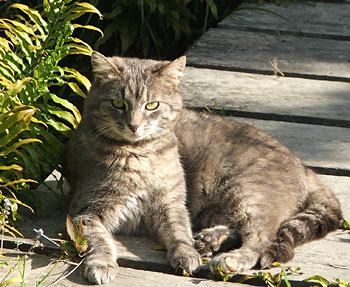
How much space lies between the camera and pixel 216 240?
3.46 metres

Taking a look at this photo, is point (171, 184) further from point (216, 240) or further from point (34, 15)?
point (34, 15)

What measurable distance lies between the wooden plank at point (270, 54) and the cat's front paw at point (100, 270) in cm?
257

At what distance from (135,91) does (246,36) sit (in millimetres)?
2534

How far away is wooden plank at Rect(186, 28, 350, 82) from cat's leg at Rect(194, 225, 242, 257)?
2049mm

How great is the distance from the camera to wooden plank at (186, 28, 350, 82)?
17.5 feet

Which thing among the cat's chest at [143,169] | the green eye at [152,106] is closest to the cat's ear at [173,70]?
the green eye at [152,106]

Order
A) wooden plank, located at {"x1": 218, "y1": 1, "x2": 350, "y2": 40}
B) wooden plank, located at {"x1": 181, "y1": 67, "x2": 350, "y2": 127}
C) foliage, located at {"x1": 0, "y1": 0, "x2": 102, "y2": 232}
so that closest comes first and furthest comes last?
foliage, located at {"x1": 0, "y1": 0, "x2": 102, "y2": 232} < wooden plank, located at {"x1": 181, "y1": 67, "x2": 350, "y2": 127} < wooden plank, located at {"x1": 218, "y1": 1, "x2": 350, "y2": 40}

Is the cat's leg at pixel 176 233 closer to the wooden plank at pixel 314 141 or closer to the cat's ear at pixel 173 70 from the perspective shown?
the cat's ear at pixel 173 70

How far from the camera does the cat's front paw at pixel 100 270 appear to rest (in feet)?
10.00

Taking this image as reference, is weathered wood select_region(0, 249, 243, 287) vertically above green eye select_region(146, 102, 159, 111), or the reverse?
green eye select_region(146, 102, 159, 111)

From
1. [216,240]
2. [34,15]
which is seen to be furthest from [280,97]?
[34,15]

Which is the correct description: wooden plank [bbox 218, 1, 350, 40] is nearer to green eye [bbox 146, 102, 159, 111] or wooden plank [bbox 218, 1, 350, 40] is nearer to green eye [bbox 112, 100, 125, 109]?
green eye [bbox 146, 102, 159, 111]

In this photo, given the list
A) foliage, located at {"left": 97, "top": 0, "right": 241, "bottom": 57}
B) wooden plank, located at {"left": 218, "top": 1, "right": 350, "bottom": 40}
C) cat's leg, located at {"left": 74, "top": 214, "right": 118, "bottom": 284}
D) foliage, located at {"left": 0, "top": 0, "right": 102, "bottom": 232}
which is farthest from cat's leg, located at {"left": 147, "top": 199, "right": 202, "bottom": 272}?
wooden plank, located at {"left": 218, "top": 1, "right": 350, "bottom": 40}

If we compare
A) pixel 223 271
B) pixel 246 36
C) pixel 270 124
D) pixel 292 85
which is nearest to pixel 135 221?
pixel 223 271
